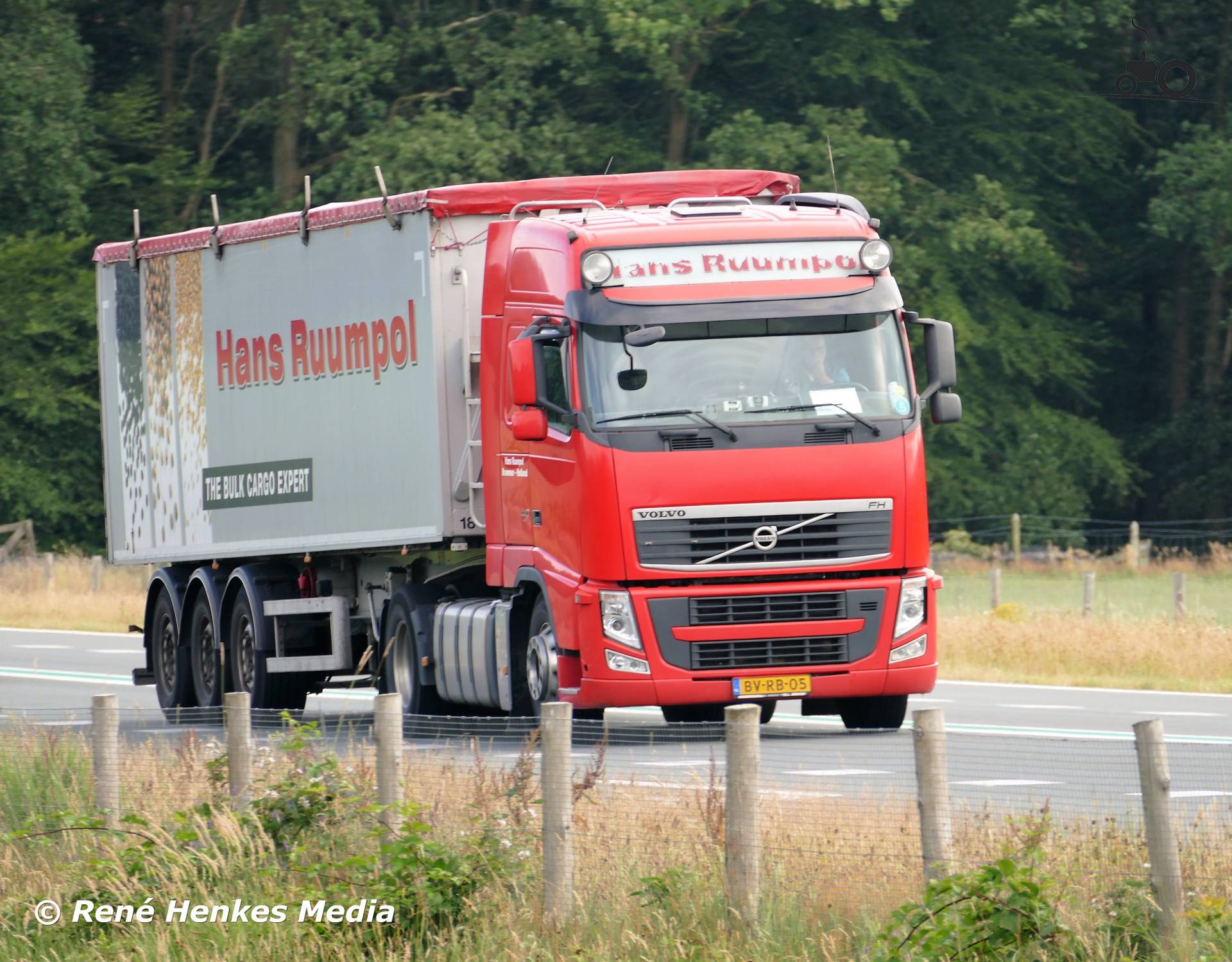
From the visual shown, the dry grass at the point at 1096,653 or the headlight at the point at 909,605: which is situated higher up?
the headlight at the point at 909,605

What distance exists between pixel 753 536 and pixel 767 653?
80 cm

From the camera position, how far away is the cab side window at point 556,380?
16.6 m

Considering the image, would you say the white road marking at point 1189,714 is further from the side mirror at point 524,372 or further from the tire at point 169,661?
the tire at point 169,661

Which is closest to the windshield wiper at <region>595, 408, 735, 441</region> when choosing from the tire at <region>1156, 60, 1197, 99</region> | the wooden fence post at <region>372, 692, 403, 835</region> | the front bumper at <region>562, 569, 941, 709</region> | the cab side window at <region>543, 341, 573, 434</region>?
the cab side window at <region>543, 341, 573, 434</region>

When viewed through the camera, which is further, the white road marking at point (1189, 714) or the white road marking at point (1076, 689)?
the white road marking at point (1076, 689)

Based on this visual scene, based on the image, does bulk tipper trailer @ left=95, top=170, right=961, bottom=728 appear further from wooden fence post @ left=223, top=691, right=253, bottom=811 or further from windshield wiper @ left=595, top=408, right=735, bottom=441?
wooden fence post @ left=223, top=691, right=253, bottom=811

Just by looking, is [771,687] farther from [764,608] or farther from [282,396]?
[282,396]

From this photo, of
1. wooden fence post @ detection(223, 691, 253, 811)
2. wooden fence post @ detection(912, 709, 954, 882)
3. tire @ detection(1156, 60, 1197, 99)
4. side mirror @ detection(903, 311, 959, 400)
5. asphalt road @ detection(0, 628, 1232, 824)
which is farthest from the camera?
tire @ detection(1156, 60, 1197, 99)

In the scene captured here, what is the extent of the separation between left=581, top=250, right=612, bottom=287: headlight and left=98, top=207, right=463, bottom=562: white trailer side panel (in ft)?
6.78

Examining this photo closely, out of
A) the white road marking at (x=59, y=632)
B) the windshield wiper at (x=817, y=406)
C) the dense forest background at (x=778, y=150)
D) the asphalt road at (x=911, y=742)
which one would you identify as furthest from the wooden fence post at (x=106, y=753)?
the dense forest background at (x=778, y=150)

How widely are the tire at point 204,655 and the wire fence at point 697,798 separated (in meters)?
7.40

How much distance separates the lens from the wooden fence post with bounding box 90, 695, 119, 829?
39.0ft

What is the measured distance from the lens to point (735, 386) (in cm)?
1650

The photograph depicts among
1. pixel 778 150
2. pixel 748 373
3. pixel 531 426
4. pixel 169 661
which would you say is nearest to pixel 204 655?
pixel 169 661
